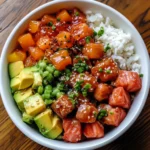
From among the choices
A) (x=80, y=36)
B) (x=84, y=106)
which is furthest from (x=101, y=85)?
(x=80, y=36)

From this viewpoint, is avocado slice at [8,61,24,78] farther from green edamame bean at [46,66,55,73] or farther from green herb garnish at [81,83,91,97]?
green herb garnish at [81,83,91,97]

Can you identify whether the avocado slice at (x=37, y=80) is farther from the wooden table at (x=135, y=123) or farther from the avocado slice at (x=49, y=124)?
the wooden table at (x=135, y=123)

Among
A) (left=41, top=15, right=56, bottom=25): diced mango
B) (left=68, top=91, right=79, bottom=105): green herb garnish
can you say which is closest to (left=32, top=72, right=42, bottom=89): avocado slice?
(left=68, top=91, right=79, bottom=105): green herb garnish

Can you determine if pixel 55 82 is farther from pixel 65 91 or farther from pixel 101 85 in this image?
pixel 101 85

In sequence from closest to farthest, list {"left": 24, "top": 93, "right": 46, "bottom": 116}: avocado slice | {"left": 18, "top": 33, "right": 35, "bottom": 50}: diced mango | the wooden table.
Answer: {"left": 24, "top": 93, "right": 46, "bottom": 116}: avocado slice < {"left": 18, "top": 33, "right": 35, "bottom": 50}: diced mango < the wooden table

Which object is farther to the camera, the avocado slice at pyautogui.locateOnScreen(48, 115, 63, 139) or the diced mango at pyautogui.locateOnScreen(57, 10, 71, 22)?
the diced mango at pyautogui.locateOnScreen(57, 10, 71, 22)

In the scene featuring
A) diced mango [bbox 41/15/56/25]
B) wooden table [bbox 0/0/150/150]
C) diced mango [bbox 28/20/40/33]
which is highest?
diced mango [bbox 28/20/40/33]

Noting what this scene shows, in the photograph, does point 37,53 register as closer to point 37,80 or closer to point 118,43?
point 37,80
